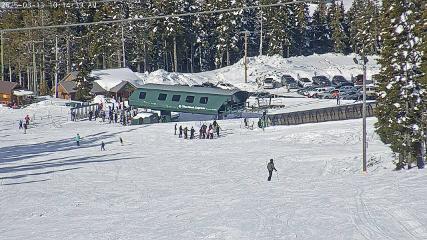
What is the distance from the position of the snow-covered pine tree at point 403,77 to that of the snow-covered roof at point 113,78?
41354mm

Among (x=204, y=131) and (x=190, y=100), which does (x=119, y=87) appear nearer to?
(x=190, y=100)

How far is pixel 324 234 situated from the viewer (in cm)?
1627

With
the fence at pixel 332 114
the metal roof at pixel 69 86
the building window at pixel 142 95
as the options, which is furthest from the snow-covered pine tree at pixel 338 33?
the fence at pixel 332 114

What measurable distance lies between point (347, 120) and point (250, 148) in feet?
32.3

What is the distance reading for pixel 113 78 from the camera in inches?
2687

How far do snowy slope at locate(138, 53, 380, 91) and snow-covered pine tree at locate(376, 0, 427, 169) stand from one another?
43848 millimetres

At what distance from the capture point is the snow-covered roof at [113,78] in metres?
67.5

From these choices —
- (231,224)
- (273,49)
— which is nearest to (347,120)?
(231,224)

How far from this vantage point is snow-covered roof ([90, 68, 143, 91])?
67500 mm

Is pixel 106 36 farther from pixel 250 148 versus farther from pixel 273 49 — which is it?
pixel 250 148

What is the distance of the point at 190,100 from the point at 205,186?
84.0ft

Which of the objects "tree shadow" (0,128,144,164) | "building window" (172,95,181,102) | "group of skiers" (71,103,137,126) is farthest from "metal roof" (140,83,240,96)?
"tree shadow" (0,128,144,164)

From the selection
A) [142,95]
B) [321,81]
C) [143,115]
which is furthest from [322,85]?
[143,115]

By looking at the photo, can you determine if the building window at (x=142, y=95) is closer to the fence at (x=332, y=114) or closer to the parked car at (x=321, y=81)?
the fence at (x=332, y=114)
